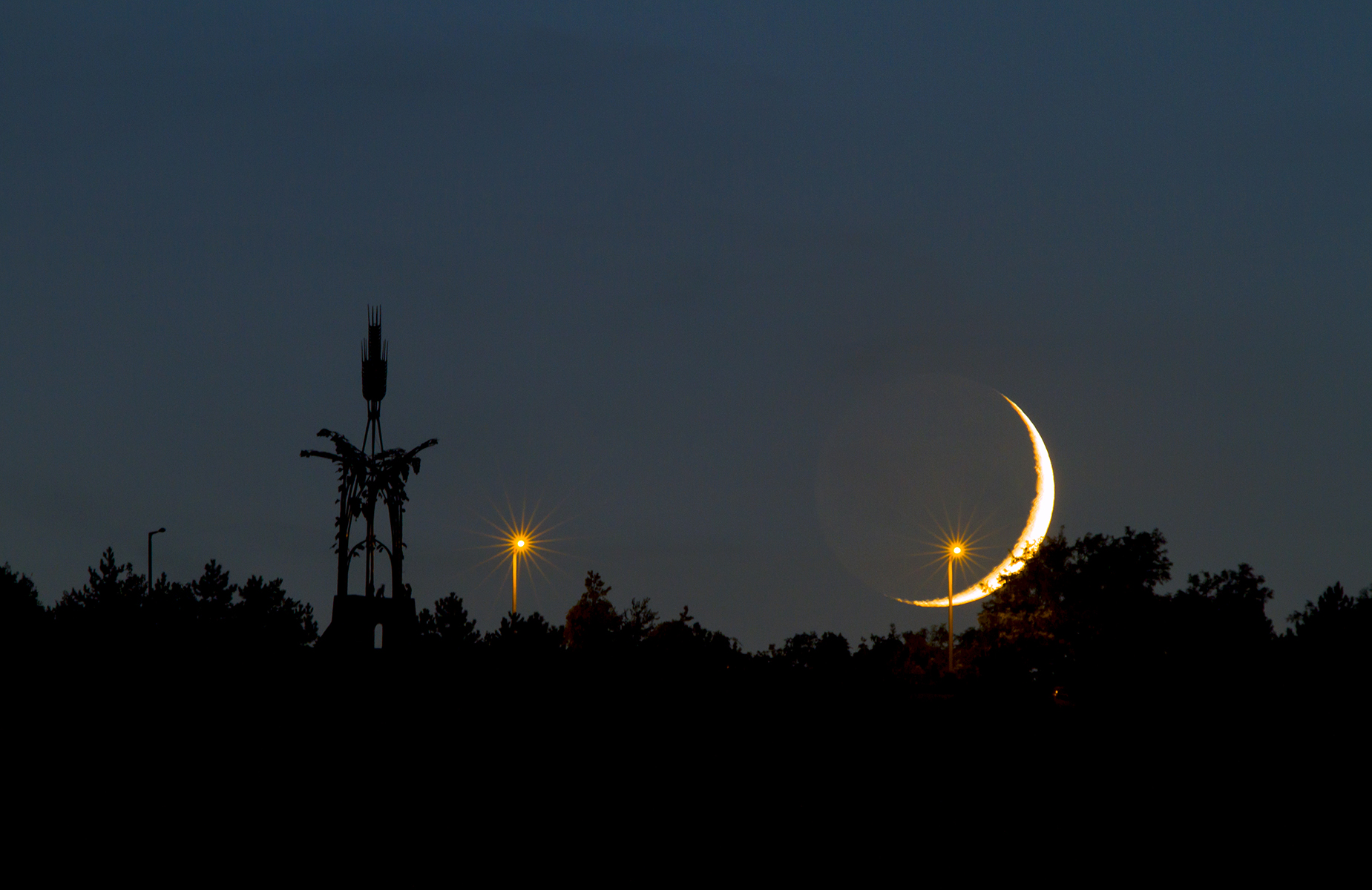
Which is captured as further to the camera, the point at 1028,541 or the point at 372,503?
the point at 1028,541

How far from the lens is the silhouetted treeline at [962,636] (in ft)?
82.4

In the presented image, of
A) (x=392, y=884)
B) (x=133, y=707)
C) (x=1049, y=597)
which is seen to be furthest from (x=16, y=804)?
(x=1049, y=597)

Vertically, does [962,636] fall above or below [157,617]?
above

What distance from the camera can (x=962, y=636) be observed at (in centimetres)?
7456

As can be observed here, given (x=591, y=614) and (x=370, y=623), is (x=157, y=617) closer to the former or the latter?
(x=370, y=623)

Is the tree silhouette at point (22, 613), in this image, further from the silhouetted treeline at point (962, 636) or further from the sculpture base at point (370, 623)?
the sculpture base at point (370, 623)

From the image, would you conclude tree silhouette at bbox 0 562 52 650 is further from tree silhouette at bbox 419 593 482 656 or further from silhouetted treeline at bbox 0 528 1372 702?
tree silhouette at bbox 419 593 482 656

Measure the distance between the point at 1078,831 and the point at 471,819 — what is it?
392 inches

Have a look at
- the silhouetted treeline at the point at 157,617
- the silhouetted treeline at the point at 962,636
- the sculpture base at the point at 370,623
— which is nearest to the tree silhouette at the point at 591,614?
the silhouetted treeline at the point at 962,636

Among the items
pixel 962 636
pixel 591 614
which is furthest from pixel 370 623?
pixel 962 636

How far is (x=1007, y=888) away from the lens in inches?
850

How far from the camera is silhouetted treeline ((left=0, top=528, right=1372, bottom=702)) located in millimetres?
25125

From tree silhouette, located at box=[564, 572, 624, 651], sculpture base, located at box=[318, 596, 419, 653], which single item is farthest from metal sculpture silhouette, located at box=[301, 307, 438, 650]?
tree silhouette, located at box=[564, 572, 624, 651]

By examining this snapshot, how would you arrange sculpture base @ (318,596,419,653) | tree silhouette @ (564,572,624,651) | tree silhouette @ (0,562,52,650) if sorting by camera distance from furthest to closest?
1. tree silhouette @ (564,572,624,651)
2. sculpture base @ (318,596,419,653)
3. tree silhouette @ (0,562,52,650)
